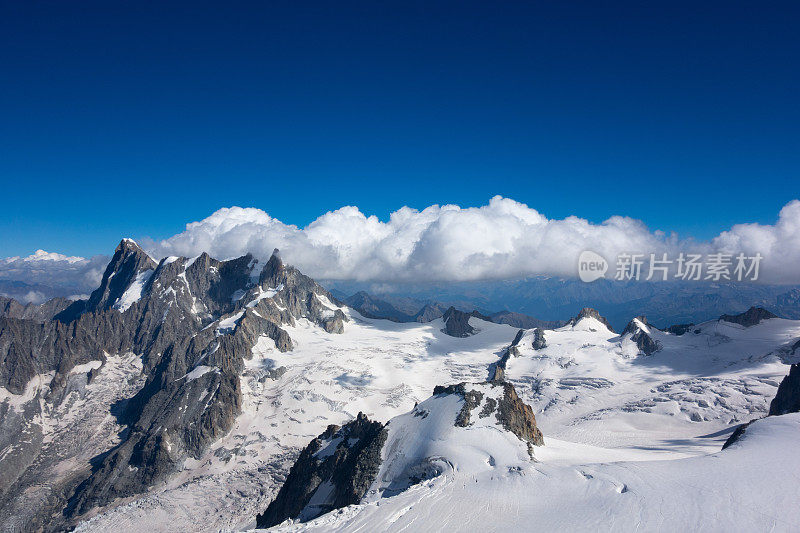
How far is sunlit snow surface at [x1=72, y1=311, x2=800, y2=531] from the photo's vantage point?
39594 mm

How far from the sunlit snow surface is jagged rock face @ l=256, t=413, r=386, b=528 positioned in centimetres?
1015

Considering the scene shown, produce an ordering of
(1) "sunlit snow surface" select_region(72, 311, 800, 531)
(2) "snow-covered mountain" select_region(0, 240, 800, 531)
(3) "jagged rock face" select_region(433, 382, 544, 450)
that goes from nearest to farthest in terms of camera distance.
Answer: (1) "sunlit snow surface" select_region(72, 311, 800, 531) → (2) "snow-covered mountain" select_region(0, 240, 800, 531) → (3) "jagged rock face" select_region(433, 382, 544, 450)

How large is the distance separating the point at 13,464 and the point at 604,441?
Answer: 216 meters

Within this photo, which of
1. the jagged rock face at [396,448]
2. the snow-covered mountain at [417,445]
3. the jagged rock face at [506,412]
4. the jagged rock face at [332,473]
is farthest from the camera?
the jagged rock face at [506,412]

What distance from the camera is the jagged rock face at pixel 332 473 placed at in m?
63.9

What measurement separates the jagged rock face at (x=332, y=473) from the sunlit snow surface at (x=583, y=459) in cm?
1015

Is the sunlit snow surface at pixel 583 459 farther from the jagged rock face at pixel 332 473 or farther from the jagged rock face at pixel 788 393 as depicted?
the jagged rock face at pixel 788 393

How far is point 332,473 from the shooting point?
72250 millimetres

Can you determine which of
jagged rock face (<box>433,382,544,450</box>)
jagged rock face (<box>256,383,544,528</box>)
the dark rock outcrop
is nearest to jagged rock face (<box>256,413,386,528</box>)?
jagged rock face (<box>256,383,544,528</box>)

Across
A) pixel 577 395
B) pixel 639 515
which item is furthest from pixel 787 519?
pixel 577 395

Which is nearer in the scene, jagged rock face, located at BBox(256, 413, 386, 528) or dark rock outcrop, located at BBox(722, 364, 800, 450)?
jagged rock face, located at BBox(256, 413, 386, 528)

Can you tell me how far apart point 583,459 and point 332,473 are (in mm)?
46302

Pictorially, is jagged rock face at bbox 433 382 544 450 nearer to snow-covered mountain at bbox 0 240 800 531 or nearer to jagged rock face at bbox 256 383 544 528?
jagged rock face at bbox 256 383 544 528

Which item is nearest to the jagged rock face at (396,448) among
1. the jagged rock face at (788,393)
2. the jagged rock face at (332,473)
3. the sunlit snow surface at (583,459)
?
the jagged rock face at (332,473)
